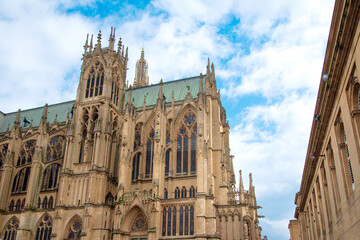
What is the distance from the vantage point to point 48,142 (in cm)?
5250

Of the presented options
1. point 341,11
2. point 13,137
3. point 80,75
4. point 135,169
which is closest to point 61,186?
point 135,169

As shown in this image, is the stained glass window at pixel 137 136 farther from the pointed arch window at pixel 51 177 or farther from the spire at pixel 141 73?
the spire at pixel 141 73

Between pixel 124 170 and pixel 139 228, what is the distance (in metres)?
7.00

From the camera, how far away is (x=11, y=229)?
153ft

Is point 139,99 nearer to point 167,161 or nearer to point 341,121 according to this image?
point 167,161

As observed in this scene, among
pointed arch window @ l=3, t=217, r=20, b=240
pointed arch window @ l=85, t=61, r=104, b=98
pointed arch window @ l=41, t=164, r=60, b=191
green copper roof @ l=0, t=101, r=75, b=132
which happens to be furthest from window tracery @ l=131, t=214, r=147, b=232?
green copper roof @ l=0, t=101, r=75, b=132

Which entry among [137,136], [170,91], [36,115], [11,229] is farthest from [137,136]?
[36,115]

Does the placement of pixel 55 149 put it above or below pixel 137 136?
below

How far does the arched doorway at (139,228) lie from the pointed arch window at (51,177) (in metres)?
15.2

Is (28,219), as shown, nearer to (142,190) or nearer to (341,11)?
(142,190)

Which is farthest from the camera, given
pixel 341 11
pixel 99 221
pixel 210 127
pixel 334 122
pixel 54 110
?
pixel 54 110

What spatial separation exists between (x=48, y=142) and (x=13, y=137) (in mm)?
5047

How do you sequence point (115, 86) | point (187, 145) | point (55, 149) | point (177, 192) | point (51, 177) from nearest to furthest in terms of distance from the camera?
1. point (177, 192)
2. point (187, 145)
3. point (51, 177)
4. point (115, 86)
5. point (55, 149)

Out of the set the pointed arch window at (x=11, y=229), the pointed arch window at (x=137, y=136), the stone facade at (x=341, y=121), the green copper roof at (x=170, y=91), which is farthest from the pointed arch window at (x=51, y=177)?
the stone facade at (x=341, y=121)
